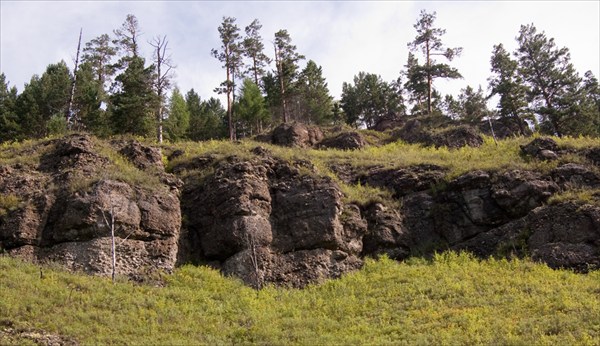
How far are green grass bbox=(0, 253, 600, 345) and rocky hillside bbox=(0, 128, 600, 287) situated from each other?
167 centimetres

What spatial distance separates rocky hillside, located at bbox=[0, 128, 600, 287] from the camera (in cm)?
2475

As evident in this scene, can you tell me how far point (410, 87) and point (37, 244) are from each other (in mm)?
39125

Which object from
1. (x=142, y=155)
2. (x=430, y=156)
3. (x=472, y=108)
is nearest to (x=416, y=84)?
(x=472, y=108)

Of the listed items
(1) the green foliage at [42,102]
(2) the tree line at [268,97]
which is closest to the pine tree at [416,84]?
(2) the tree line at [268,97]

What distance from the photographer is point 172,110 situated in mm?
52562

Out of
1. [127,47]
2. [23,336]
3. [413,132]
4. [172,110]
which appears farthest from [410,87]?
[23,336]

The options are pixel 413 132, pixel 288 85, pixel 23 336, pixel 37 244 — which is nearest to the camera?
pixel 23 336

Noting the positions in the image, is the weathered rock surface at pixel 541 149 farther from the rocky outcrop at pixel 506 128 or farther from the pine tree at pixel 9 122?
the pine tree at pixel 9 122

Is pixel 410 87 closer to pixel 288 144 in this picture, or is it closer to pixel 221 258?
pixel 288 144

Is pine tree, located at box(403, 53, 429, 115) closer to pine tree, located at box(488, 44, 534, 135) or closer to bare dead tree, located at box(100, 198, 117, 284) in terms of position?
pine tree, located at box(488, 44, 534, 135)

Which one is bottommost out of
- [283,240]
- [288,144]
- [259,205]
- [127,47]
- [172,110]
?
[283,240]

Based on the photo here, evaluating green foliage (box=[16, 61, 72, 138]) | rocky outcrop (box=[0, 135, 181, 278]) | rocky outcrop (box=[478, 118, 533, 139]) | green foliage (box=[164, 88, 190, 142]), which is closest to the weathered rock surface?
rocky outcrop (box=[478, 118, 533, 139])

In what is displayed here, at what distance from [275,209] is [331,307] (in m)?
7.86

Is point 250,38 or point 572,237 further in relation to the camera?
point 250,38
